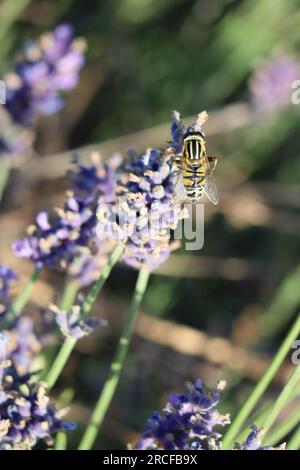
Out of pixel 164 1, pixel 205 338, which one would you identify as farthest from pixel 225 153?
pixel 205 338

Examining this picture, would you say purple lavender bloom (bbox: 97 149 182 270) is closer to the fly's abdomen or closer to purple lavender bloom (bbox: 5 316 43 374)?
the fly's abdomen

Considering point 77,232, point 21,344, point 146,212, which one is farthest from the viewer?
point 21,344

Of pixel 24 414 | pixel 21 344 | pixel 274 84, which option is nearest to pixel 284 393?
pixel 24 414

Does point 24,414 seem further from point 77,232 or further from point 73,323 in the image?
point 77,232

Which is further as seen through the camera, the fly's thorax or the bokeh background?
the bokeh background

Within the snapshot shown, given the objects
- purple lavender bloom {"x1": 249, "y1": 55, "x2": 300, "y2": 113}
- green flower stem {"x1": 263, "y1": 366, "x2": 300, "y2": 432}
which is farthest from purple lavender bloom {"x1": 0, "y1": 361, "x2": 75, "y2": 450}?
purple lavender bloom {"x1": 249, "y1": 55, "x2": 300, "y2": 113}

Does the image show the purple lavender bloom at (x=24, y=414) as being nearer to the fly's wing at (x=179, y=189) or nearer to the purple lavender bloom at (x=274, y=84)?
the fly's wing at (x=179, y=189)

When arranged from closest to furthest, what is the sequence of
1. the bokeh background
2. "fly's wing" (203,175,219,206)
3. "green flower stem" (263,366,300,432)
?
"green flower stem" (263,366,300,432) → "fly's wing" (203,175,219,206) → the bokeh background

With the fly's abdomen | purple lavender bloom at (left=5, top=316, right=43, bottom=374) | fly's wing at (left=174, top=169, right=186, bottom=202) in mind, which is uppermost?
the fly's abdomen

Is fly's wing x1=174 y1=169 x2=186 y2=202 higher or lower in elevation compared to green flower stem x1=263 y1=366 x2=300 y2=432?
higher
